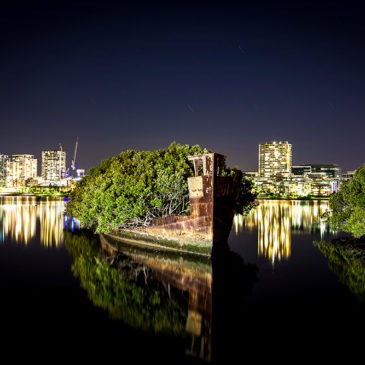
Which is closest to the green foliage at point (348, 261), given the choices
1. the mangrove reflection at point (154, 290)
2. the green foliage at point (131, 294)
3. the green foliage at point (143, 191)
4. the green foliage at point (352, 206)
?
the green foliage at point (352, 206)

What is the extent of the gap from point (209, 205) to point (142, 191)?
5.67 m

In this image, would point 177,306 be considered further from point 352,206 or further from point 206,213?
point 352,206

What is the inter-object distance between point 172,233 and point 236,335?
1117cm

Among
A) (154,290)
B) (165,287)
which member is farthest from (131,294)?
(165,287)

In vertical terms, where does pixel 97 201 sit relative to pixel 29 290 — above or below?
above

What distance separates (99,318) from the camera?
37.7ft

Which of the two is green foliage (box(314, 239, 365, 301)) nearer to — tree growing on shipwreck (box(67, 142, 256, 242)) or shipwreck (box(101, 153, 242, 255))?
shipwreck (box(101, 153, 242, 255))

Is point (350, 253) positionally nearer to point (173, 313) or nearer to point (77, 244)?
point (173, 313)

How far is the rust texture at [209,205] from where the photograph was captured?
18.6 meters

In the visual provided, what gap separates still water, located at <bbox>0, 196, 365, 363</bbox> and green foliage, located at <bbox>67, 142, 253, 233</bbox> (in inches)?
95.5

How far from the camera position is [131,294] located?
46.4ft

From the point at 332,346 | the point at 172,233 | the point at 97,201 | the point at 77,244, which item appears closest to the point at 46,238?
the point at 77,244

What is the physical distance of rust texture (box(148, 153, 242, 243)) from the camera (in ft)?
61.1

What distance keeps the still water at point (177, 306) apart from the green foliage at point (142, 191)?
243 cm
